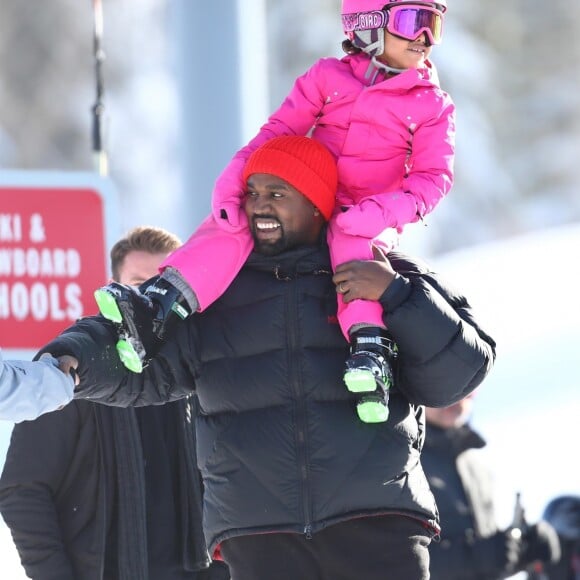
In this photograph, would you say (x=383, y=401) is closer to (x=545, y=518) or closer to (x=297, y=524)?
(x=297, y=524)

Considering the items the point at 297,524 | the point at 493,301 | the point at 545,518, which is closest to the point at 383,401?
the point at 297,524

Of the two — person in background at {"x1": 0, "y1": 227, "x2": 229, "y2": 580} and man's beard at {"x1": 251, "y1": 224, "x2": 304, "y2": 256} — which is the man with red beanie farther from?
person in background at {"x1": 0, "y1": 227, "x2": 229, "y2": 580}

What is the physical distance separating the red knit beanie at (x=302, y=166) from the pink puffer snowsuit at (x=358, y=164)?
53 mm

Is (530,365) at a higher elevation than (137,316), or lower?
lower

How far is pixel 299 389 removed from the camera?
11.3 feet

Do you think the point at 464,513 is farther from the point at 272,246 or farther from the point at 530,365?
the point at 530,365

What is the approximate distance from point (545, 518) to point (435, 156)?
271 centimetres

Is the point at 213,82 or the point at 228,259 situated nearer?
the point at 228,259

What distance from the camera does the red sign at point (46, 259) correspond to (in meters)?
5.74

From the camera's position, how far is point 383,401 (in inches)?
Answer: 133

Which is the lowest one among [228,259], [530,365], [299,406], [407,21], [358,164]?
[530,365]

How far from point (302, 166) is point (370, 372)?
0.51 metres

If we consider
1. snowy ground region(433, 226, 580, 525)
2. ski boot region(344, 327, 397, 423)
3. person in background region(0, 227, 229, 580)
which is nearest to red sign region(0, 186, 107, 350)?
snowy ground region(433, 226, 580, 525)

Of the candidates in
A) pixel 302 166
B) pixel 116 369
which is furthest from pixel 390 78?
pixel 116 369
